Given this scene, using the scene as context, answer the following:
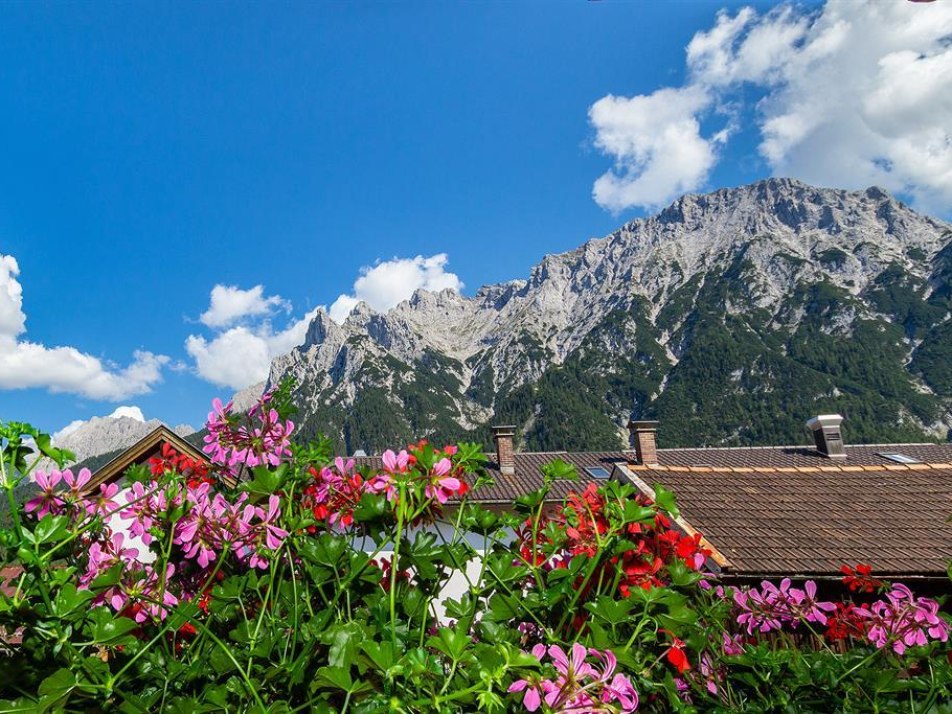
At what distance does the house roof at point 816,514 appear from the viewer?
6.00 metres

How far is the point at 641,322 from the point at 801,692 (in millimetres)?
152717

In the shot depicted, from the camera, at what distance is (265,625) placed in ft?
4.93

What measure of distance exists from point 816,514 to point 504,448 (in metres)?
13.7

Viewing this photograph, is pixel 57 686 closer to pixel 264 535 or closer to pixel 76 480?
pixel 264 535

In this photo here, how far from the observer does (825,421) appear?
1970 centimetres

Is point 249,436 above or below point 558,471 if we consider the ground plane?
above

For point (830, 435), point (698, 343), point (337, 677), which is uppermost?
point (698, 343)

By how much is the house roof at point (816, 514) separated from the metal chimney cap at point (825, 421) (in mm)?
12965

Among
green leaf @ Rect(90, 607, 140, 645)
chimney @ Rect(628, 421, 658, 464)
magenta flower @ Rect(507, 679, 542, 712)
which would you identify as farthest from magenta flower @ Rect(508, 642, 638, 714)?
chimney @ Rect(628, 421, 658, 464)

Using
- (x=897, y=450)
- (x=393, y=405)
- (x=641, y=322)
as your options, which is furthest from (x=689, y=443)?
(x=897, y=450)

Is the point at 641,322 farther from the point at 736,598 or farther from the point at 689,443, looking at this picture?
the point at 736,598

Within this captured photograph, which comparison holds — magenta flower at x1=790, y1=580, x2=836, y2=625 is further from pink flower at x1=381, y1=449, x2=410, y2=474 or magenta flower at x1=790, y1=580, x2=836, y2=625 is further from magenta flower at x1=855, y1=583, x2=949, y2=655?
pink flower at x1=381, y1=449, x2=410, y2=474

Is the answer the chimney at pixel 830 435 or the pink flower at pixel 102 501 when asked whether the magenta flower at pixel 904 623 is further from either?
the chimney at pixel 830 435

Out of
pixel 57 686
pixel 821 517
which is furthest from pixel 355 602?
pixel 821 517
